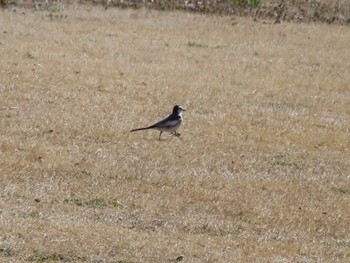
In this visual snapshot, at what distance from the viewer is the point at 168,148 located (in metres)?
16.3

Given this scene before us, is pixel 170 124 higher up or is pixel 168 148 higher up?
pixel 170 124

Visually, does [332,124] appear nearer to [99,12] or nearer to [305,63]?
[305,63]

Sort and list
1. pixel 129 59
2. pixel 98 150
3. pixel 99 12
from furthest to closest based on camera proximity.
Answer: pixel 99 12, pixel 129 59, pixel 98 150

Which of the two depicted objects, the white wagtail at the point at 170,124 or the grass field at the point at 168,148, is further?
the white wagtail at the point at 170,124

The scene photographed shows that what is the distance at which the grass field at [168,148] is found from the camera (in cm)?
1131

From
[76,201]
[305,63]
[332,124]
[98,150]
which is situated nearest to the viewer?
[76,201]

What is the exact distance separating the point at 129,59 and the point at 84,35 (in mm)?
3642

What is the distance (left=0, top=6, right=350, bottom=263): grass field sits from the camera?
11.3 meters

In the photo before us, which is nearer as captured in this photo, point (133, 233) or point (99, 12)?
point (133, 233)

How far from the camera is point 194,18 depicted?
32906 millimetres

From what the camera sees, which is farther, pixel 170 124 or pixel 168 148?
pixel 170 124

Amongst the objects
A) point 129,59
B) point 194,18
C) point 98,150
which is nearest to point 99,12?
point 194,18

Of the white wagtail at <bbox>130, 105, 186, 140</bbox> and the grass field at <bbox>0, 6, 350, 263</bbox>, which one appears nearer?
the grass field at <bbox>0, 6, 350, 263</bbox>

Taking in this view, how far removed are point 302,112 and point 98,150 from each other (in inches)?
261
